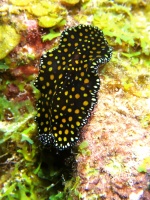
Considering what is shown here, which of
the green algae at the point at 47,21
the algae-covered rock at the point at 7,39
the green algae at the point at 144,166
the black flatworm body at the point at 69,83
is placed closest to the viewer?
the green algae at the point at 144,166

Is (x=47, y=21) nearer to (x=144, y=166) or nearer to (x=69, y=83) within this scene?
(x=69, y=83)

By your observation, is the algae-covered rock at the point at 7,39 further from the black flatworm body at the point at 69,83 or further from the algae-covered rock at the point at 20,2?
the black flatworm body at the point at 69,83

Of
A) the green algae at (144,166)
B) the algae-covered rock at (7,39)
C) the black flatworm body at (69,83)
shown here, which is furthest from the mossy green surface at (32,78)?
the green algae at (144,166)

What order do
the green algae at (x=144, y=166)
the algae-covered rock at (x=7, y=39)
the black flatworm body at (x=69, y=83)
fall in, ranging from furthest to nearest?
the algae-covered rock at (x=7, y=39)
the black flatworm body at (x=69, y=83)
the green algae at (x=144, y=166)

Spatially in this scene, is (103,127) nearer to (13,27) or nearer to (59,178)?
(59,178)

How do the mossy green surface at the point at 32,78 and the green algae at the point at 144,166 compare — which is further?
the mossy green surface at the point at 32,78

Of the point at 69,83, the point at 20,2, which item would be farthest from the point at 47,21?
the point at 69,83
